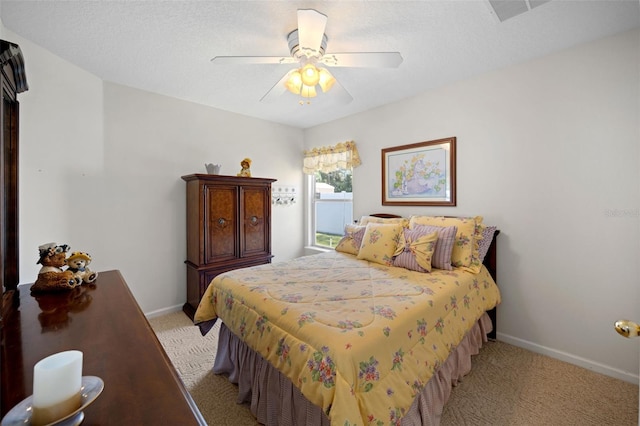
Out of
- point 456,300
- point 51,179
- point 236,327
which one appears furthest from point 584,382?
point 51,179

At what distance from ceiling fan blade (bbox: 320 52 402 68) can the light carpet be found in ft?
7.32

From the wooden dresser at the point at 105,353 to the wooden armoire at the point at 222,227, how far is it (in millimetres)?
1667

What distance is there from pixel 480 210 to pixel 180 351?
3027 millimetres

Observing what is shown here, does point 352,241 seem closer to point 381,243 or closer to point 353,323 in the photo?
point 381,243

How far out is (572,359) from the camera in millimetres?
2125

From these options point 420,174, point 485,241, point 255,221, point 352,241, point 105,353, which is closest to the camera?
point 105,353

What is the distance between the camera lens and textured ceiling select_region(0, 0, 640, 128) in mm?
1660

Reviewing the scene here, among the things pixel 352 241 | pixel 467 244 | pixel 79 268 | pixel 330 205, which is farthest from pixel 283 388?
pixel 330 205

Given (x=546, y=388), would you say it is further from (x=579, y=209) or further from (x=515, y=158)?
(x=515, y=158)

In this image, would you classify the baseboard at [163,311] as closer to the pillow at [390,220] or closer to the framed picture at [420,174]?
the pillow at [390,220]

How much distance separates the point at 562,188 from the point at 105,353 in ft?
9.79

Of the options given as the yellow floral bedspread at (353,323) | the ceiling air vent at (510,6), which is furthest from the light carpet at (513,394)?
the ceiling air vent at (510,6)

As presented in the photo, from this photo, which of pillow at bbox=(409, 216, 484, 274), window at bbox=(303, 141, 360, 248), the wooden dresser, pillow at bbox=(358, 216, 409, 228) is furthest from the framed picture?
the wooden dresser

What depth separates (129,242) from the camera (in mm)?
2857
